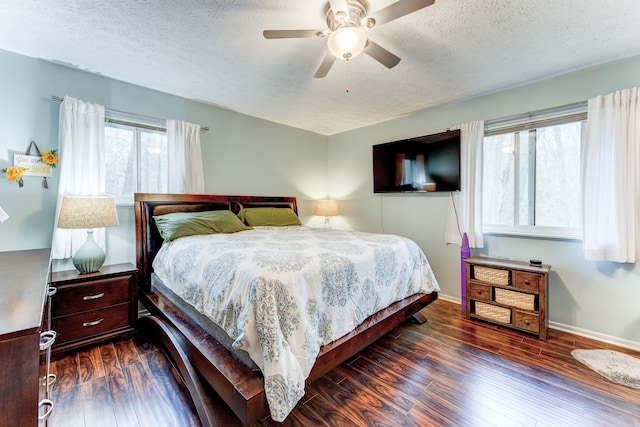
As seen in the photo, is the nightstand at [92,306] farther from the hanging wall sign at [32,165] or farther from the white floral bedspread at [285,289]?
the hanging wall sign at [32,165]

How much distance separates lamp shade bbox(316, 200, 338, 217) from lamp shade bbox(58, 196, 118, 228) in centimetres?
287

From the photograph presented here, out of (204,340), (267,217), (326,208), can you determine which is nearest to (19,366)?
(204,340)

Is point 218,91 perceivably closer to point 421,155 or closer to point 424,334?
point 421,155

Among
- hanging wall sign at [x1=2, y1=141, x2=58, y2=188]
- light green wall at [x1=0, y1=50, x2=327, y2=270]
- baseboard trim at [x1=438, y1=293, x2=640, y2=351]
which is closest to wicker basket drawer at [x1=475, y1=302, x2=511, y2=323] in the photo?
baseboard trim at [x1=438, y1=293, x2=640, y2=351]

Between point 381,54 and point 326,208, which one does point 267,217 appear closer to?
point 326,208

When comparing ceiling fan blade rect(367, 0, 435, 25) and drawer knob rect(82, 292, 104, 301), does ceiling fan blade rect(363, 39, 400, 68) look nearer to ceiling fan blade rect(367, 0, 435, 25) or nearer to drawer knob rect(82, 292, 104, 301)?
ceiling fan blade rect(367, 0, 435, 25)

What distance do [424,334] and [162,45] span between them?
3.36 meters

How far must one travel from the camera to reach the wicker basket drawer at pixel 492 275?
8.72 ft

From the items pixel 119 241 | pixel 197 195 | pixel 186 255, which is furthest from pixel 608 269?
pixel 119 241

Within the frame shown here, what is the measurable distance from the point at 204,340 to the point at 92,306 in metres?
1.32

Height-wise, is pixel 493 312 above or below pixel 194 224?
below

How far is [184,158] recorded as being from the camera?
10.3 ft

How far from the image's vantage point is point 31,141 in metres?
2.35

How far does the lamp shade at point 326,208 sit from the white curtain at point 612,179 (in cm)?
304
